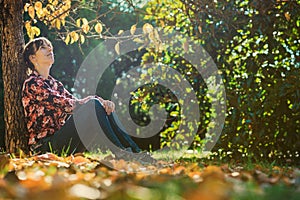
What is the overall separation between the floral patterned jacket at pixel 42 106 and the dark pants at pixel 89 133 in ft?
0.22

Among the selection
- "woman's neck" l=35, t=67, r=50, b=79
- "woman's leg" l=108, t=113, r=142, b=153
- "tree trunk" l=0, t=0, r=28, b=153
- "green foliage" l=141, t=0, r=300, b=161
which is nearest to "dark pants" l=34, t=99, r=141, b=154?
"woman's leg" l=108, t=113, r=142, b=153

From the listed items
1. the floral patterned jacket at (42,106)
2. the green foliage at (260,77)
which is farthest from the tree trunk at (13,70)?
the green foliage at (260,77)

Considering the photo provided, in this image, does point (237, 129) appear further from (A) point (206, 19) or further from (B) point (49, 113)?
(B) point (49, 113)

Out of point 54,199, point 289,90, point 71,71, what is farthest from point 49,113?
point 71,71

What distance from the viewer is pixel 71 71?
24.6ft

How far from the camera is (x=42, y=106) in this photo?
3643 mm

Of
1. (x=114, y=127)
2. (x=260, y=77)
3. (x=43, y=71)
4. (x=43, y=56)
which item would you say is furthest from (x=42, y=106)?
(x=260, y=77)

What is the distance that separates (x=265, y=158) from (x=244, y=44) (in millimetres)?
963

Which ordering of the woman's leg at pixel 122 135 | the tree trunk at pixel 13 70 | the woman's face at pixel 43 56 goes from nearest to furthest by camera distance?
1. the woman's leg at pixel 122 135
2. the tree trunk at pixel 13 70
3. the woman's face at pixel 43 56

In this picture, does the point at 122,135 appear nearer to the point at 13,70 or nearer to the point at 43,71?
the point at 43,71

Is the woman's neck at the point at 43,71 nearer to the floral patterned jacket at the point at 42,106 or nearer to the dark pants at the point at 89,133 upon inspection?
the floral patterned jacket at the point at 42,106

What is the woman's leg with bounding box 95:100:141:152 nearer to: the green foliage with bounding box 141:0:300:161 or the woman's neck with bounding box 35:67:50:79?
the woman's neck with bounding box 35:67:50:79

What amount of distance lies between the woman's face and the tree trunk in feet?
0.33

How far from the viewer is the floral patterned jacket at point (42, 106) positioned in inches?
139
